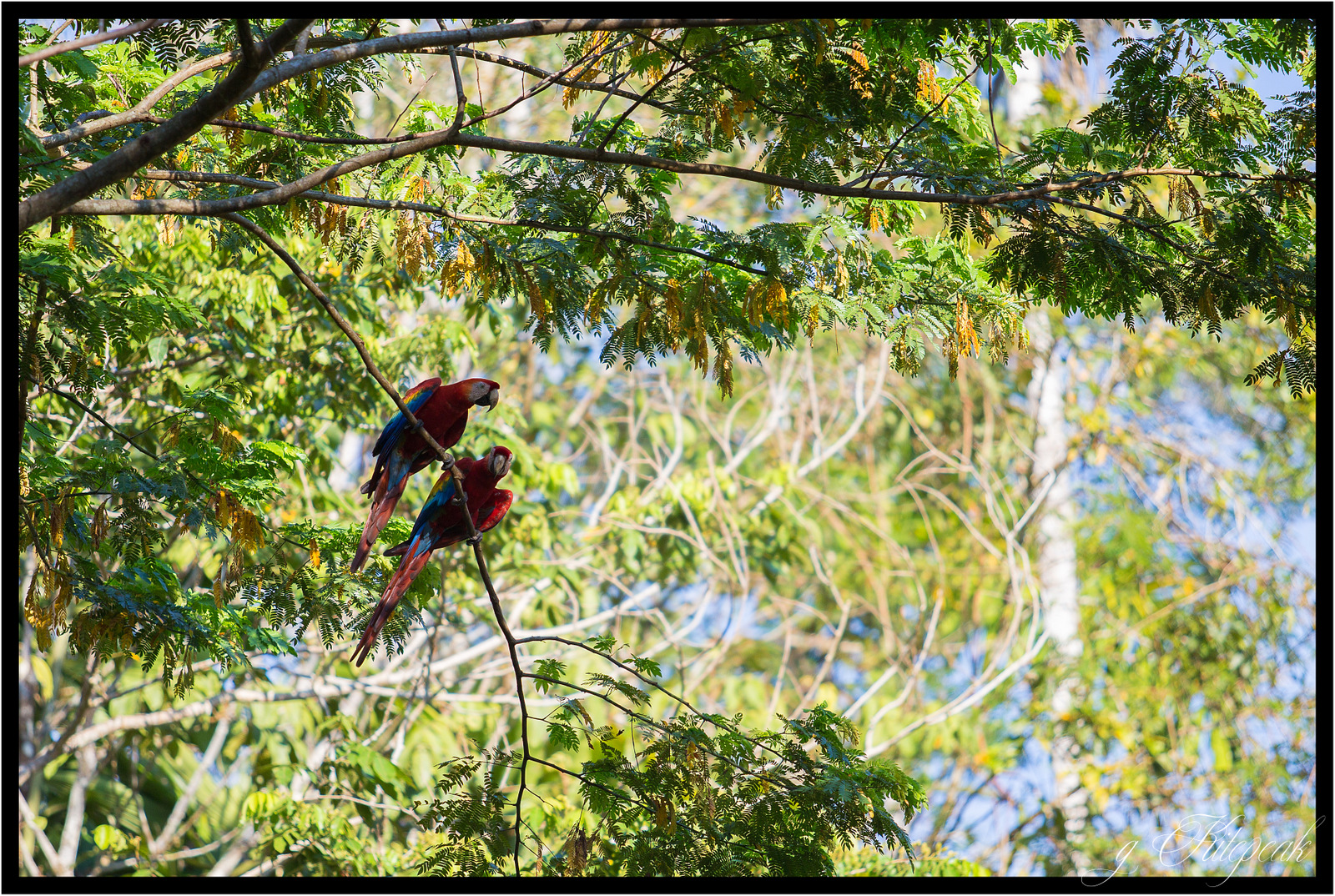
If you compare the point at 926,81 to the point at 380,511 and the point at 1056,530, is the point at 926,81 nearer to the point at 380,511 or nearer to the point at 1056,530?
the point at 380,511

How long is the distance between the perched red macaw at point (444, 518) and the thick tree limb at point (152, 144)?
3.48 ft

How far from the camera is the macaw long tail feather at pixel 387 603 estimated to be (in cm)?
285

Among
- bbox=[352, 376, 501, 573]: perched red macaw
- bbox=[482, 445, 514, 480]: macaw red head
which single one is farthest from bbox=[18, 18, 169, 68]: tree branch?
bbox=[482, 445, 514, 480]: macaw red head

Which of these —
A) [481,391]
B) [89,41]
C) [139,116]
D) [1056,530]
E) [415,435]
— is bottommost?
[415,435]

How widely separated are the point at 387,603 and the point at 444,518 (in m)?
0.32

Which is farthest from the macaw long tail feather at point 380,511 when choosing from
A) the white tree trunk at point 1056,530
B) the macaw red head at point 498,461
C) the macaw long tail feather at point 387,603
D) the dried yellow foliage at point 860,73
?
the white tree trunk at point 1056,530

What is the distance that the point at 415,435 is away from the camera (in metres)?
3.02

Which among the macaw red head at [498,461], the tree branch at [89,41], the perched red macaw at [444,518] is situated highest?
the tree branch at [89,41]

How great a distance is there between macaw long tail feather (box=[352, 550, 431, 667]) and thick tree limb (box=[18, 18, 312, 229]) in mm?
1117

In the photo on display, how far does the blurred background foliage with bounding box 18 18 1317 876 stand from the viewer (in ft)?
11.6

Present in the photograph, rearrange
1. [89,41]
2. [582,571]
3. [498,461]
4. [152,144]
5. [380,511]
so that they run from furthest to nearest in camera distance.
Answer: [582,571], [498,461], [380,511], [89,41], [152,144]

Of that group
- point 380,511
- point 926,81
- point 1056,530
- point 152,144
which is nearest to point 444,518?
point 380,511

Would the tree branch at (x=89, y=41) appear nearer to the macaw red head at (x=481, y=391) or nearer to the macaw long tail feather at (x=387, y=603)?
the macaw red head at (x=481, y=391)

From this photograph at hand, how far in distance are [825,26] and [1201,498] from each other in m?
7.63
